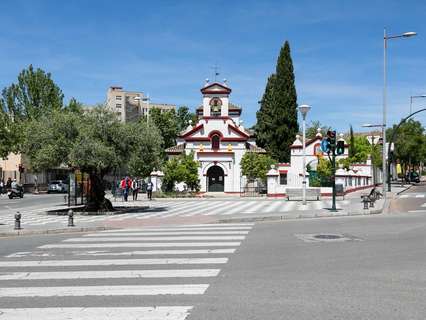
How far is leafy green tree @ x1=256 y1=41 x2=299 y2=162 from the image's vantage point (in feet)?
219

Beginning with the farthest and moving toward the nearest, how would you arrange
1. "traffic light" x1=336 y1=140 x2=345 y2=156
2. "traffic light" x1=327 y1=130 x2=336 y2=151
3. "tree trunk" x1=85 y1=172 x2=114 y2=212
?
"tree trunk" x1=85 y1=172 x2=114 y2=212 → "traffic light" x1=336 y1=140 x2=345 y2=156 → "traffic light" x1=327 y1=130 x2=336 y2=151

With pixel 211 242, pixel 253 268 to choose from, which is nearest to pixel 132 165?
pixel 211 242

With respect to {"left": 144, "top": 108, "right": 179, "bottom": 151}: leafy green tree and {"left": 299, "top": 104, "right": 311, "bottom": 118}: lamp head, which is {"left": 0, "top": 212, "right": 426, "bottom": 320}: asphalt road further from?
{"left": 144, "top": 108, "right": 179, "bottom": 151}: leafy green tree

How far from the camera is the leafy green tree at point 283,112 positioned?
66750mm

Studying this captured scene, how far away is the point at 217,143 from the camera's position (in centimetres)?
5875

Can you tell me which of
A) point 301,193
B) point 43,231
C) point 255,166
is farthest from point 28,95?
point 43,231

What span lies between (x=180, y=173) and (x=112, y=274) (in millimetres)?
Result: 40095

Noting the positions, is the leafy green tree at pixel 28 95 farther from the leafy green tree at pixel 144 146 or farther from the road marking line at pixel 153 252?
the road marking line at pixel 153 252

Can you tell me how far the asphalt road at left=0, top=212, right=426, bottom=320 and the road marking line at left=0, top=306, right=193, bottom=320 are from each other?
6cm

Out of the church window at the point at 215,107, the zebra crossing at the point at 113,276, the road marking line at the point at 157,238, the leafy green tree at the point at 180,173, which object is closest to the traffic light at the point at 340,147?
the zebra crossing at the point at 113,276

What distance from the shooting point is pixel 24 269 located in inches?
410

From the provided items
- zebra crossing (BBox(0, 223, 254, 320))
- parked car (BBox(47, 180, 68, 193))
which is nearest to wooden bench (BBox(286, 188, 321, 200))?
zebra crossing (BBox(0, 223, 254, 320))

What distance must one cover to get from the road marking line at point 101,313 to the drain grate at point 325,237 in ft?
25.6

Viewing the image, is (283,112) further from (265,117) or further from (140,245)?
(140,245)
